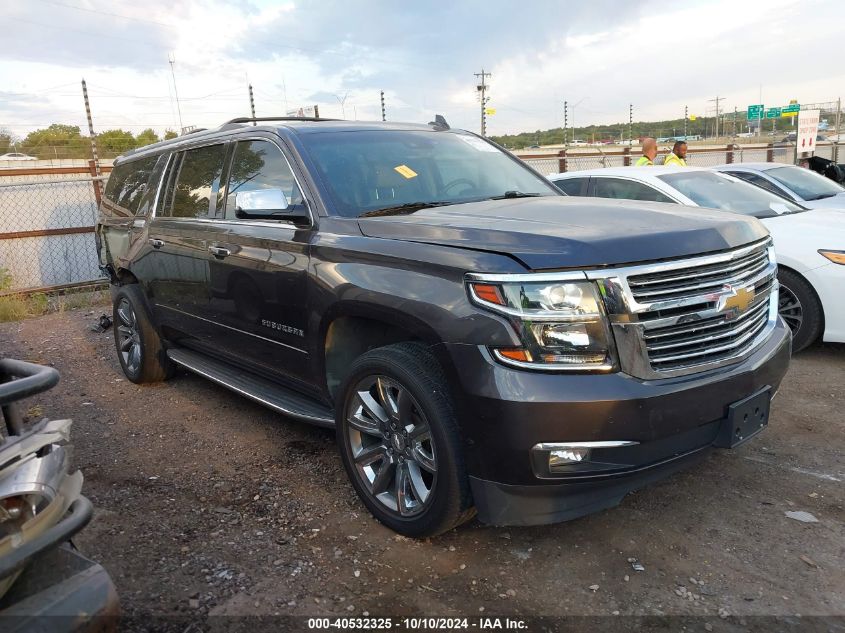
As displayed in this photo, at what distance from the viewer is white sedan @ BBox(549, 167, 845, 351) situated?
17.1 feet

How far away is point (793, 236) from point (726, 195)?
4.21 feet

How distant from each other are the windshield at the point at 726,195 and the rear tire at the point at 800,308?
3.44 ft

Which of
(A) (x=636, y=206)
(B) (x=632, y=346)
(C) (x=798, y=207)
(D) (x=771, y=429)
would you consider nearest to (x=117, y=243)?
(A) (x=636, y=206)

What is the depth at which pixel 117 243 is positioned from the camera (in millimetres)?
5770

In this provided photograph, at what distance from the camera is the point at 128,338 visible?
5.67 meters

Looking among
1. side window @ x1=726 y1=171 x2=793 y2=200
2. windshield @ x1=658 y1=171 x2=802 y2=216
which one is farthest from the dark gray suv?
side window @ x1=726 y1=171 x2=793 y2=200

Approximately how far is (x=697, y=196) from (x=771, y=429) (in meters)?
2.95

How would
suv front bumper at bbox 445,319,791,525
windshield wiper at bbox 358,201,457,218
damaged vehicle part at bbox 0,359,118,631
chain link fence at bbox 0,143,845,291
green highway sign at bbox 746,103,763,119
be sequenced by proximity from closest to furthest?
damaged vehicle part at bbox 0,359,118,631, suv front bumper at bbox 445,319,791,525, windshield wiper at bbox 358,201,457,218, chain link fence at bbox 0,143,845,291, green highway sign at bbox 746,103,763,119

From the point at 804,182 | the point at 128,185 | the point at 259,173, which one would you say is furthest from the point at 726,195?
the point at 128,185

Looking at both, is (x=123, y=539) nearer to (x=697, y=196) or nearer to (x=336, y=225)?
(x=336, y=225)

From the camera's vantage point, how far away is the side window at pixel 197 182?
4.34 metres

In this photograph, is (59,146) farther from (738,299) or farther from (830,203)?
(738,299)

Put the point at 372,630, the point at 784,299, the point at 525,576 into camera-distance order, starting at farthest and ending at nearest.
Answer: the point at 784,299 < the point at 525,576 < the point at 372,630

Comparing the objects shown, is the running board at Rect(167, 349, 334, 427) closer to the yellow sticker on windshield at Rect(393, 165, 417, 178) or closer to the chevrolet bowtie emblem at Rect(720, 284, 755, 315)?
the yellow sticker on windshield at Rect(393, 165, 417, 178)
